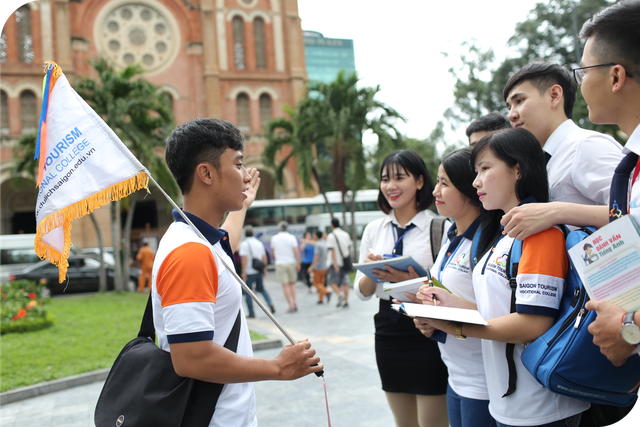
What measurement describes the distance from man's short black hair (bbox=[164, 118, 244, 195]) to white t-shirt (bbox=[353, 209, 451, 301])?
1.50 m

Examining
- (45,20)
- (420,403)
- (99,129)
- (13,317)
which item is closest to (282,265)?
(13,317)

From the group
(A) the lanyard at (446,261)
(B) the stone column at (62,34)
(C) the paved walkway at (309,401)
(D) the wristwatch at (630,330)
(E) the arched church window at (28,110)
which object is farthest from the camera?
(B) the stone column at (62,34)

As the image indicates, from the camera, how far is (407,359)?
2.93 m

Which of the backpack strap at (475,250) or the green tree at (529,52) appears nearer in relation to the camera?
the backpack strap at (475,250)

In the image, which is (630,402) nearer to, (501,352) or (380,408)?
(501,352)

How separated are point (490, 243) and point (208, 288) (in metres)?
1.34

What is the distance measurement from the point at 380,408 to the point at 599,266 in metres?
3.59

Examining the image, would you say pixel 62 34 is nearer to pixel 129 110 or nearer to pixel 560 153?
pixel 129 110

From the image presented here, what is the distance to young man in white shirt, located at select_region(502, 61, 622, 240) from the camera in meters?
1.79

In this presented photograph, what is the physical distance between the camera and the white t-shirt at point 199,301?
160 cm

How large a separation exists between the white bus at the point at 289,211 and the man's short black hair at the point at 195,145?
68.3 feet

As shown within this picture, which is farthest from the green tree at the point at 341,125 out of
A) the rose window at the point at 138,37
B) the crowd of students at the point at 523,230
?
the crowd of students at the point at 523,230

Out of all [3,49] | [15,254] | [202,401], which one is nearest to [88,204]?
[202,401]

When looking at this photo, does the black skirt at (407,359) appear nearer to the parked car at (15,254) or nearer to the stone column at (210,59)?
the parked car at (15,254)
